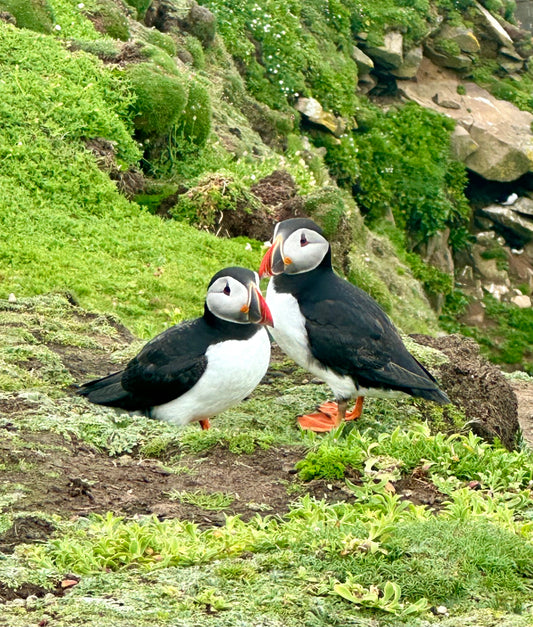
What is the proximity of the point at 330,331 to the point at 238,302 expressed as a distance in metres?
0.74

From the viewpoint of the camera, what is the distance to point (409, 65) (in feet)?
82.0

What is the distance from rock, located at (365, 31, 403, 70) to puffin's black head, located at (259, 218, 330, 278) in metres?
18.5

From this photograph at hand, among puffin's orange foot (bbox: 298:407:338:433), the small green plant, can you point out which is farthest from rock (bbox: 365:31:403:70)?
the small green plant

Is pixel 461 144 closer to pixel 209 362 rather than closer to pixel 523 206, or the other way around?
pixel 523 206

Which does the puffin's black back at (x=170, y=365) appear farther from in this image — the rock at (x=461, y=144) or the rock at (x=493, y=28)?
the rock at (x=493, y=28)

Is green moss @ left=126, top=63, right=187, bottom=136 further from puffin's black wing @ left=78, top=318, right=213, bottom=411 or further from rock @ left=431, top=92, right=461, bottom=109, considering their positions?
rock @ left=431, top=92, right=461, bottom=109

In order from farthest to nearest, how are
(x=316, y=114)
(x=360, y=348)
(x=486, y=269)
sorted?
(x=486, y=269) → (x=316, y=114) → (x=360, y=348)

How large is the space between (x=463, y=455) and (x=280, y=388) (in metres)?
2.24

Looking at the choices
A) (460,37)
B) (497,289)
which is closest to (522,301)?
(497,289)

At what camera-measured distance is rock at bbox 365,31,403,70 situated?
24281mm

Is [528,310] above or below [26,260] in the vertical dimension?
below

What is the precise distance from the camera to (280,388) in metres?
7.50

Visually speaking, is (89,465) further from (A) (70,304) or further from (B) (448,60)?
(B) (448,60)

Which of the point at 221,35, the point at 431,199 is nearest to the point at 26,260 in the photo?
the point at 221,35
